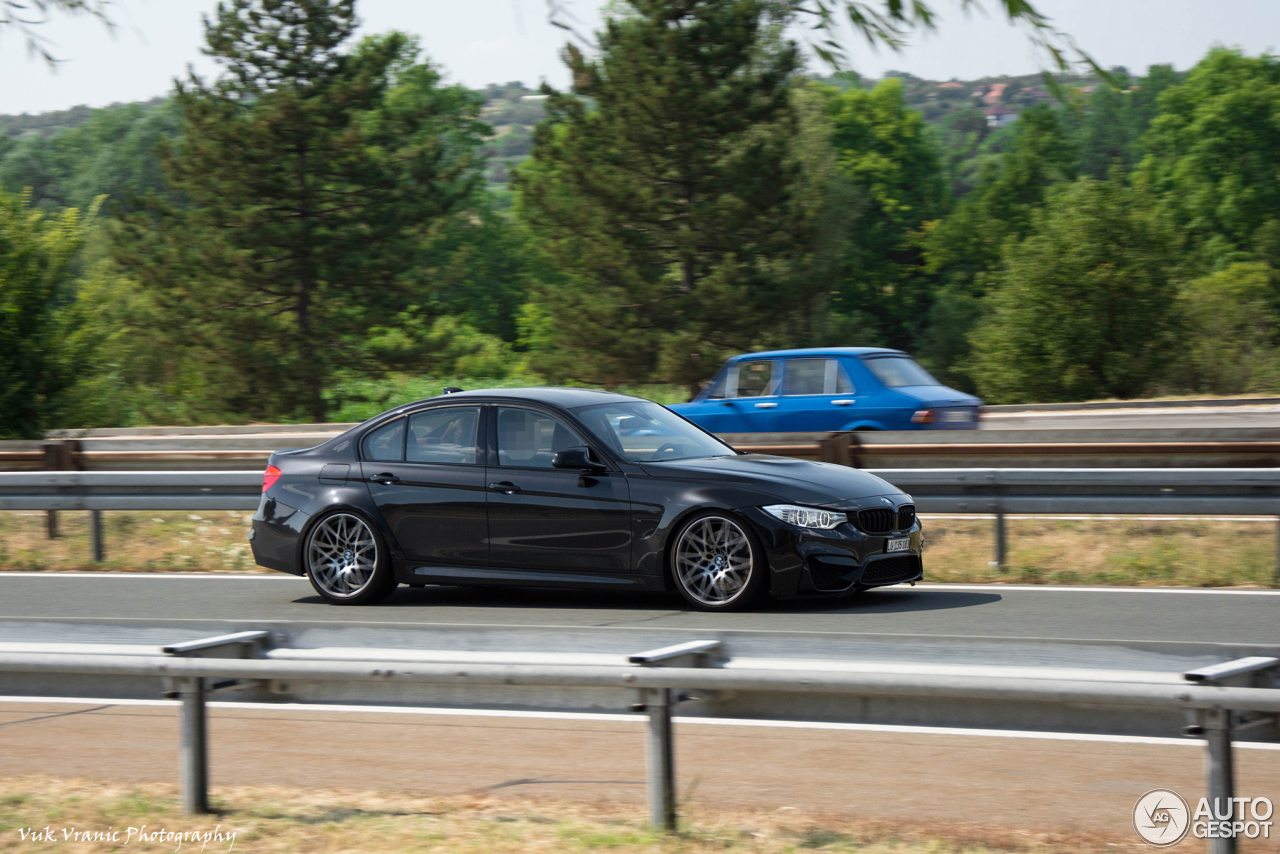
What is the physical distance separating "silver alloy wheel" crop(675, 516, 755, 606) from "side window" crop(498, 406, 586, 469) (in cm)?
106

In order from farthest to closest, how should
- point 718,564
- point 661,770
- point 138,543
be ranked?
1. point 138,543
2. point 718,564
3. point 661,770

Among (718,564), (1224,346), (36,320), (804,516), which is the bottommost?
(718,564)

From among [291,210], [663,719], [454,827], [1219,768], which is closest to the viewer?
[1219,768]

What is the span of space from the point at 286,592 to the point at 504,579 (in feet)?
7.84

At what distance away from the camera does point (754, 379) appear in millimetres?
17094

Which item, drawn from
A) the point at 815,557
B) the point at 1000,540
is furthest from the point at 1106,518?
the point at 815,557

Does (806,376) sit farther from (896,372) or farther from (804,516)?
(804,516)

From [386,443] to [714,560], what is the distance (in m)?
2.65

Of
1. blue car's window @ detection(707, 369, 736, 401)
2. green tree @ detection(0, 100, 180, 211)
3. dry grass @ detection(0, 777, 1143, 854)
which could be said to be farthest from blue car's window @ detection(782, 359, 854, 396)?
green tree @ detection(0, 100, 180, 211)

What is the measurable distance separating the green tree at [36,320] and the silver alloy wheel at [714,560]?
82.0 feet

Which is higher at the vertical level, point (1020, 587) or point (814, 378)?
point (814, 378)

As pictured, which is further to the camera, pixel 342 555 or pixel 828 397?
pixel 828 397

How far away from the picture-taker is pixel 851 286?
64.1 metres

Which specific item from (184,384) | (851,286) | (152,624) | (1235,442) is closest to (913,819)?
(152,624)
